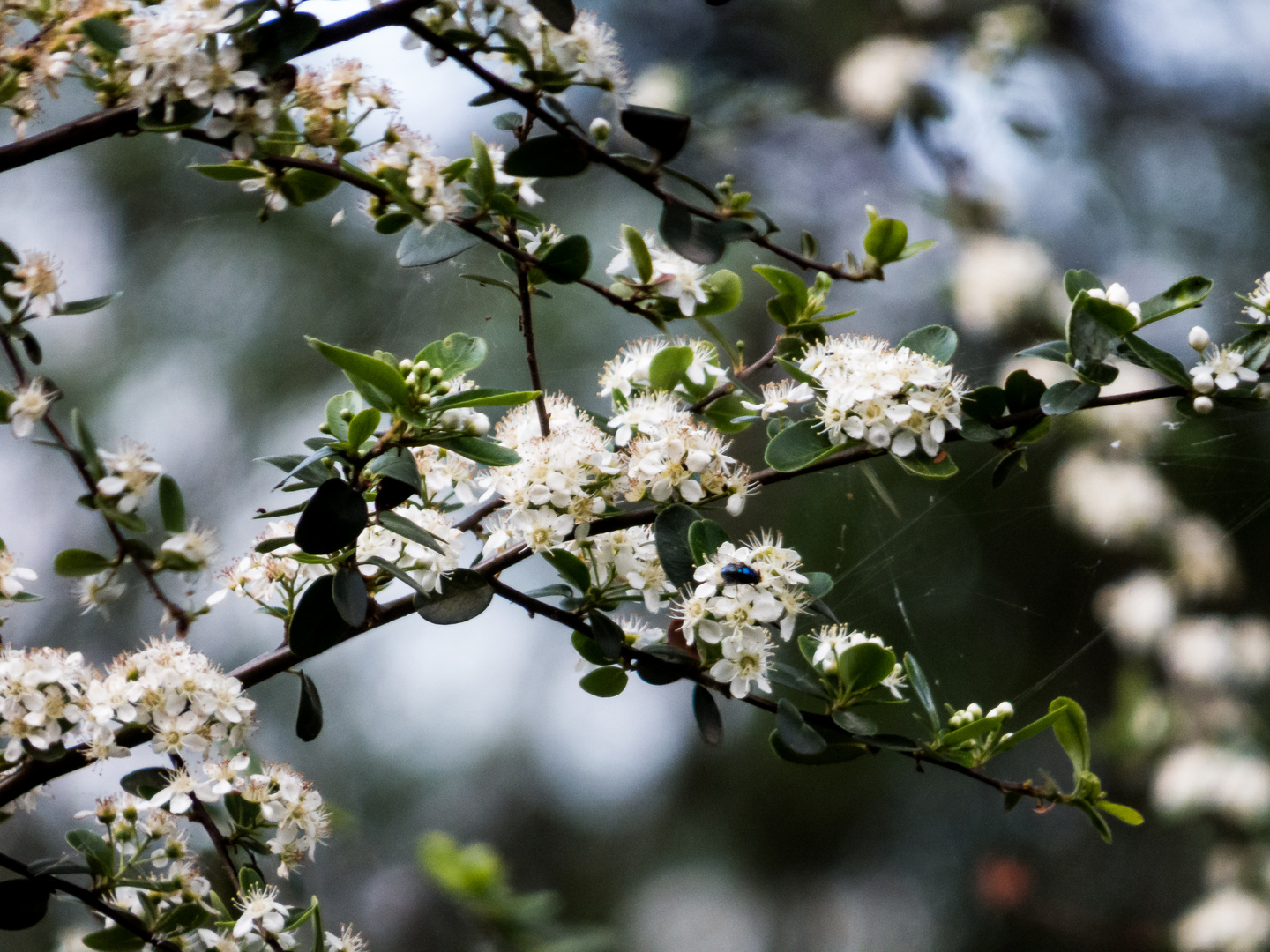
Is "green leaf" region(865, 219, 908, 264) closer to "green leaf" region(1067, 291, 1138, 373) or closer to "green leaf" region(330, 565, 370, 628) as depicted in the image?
"green leaf" region(1067, 291, 1138, 373)

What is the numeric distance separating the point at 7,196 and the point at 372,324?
0.54 metres

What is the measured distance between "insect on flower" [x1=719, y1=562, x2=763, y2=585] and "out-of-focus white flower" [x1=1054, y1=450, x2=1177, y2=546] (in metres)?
1.21

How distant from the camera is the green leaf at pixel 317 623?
48 cm

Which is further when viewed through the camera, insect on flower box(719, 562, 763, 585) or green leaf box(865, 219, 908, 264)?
green leaf box(865, 219, 908, 264)

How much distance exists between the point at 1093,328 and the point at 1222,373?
8cm

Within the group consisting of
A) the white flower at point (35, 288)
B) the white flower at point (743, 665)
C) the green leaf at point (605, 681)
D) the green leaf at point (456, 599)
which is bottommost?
the green leaf at point (605, 681)

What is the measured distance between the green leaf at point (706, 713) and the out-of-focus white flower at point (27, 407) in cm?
35

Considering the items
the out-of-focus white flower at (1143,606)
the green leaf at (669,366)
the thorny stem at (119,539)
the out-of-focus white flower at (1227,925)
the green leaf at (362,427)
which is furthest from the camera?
the out-of-focus white flower at (1143,606)

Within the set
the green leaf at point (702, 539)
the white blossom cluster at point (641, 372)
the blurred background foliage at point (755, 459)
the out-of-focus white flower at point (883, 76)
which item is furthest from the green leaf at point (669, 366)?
the out-of-focus white flower at point (883, 76)

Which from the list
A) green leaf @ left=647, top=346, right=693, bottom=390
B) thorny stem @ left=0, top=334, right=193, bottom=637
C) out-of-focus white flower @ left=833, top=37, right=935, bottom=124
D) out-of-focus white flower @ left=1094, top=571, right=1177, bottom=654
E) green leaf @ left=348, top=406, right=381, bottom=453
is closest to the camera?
thorny stem @ left=0, top=334, right=193, bottom=637

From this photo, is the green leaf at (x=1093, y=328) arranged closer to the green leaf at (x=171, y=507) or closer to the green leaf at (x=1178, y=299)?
the green leaf at (x=1178, y=299)

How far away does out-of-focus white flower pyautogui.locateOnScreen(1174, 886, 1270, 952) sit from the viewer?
4.77 feet

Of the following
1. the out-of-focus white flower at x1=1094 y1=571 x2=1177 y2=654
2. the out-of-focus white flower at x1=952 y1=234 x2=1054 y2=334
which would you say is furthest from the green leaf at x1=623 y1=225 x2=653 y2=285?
the out-of-focus white flower at x1=1094 y1=571 x2=1177 y2=654

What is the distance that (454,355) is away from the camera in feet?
1.73
